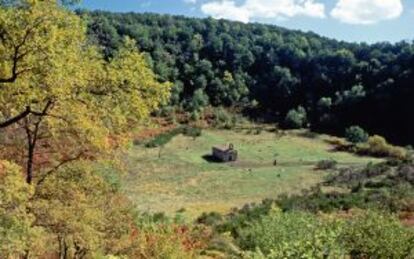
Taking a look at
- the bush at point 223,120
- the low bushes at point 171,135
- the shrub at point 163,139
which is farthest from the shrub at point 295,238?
the bush at point 223,120

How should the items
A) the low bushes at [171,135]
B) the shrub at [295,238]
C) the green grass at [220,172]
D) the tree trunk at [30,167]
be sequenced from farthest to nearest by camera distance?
the low bushes at [171,135] < the green grass at [220,172] < the tree trunk at [30,167] < the shrub at [295,238]

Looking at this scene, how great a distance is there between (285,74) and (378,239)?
14216 centimetres

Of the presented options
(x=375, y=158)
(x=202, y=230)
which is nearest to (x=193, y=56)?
(x=375, y=158)

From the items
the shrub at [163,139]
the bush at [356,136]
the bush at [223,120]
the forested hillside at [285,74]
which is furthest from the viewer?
the forested hillside at [285,74]

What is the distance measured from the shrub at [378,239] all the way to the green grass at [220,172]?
3836cm

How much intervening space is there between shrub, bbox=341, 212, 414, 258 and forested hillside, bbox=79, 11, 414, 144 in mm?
100156

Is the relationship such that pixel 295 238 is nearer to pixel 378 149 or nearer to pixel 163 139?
pixel 378 149

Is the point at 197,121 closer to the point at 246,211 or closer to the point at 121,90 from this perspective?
the point at 246,211

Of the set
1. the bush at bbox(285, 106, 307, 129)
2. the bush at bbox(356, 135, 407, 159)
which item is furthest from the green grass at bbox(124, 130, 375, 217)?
the bush at bbox(285, 106, 307, 129)

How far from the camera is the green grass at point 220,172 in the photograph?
2864 inches

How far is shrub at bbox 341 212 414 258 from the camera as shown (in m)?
22.3

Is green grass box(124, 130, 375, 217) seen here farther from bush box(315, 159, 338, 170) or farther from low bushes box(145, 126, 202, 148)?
bush box(315, 159, 338, 170)

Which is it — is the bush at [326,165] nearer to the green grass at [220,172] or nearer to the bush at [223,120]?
Result: the green grass at [220,172]

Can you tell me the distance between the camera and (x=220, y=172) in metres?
88.8
